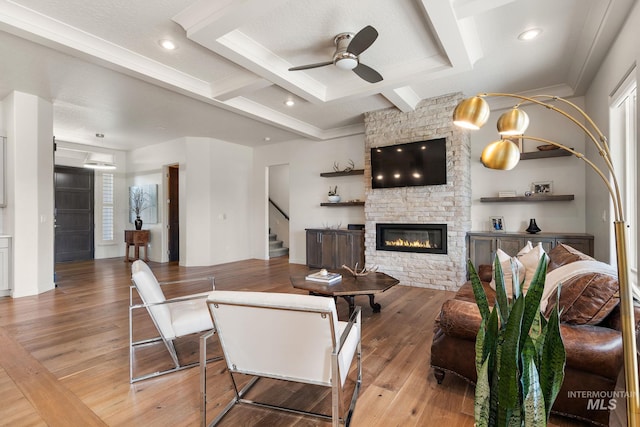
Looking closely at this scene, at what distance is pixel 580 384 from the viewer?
167cm

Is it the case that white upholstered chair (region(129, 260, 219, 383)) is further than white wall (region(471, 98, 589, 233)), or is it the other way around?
white wall (region(471, 98, 589, 233))

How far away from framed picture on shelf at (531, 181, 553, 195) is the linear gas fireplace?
1.38m

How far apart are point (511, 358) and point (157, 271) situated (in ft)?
21.1

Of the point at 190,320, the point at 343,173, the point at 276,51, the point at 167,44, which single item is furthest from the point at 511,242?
the point at 167,44

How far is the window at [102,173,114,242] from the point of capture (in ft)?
26.4

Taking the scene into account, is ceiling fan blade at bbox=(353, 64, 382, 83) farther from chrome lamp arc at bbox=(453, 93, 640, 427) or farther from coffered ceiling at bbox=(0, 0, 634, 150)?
chrome lamp arc at bbox=(453, 93, 640, 427)

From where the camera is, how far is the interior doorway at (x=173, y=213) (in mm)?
7535

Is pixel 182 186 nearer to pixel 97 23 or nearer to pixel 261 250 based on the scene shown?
pixel 261 250

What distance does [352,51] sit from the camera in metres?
2.97

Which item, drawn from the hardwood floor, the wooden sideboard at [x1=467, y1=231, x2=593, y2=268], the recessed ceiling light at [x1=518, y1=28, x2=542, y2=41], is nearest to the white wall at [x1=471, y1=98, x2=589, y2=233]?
the wooden sideboard at [x1=467, y1=231, x2=593, y2=268]

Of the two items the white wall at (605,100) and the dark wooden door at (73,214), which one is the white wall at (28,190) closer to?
the dark wooden door at (73,214)

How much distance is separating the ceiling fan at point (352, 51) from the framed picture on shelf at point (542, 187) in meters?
3.00

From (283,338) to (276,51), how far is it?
3.03 meters

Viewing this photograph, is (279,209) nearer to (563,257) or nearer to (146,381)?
(146,381)
